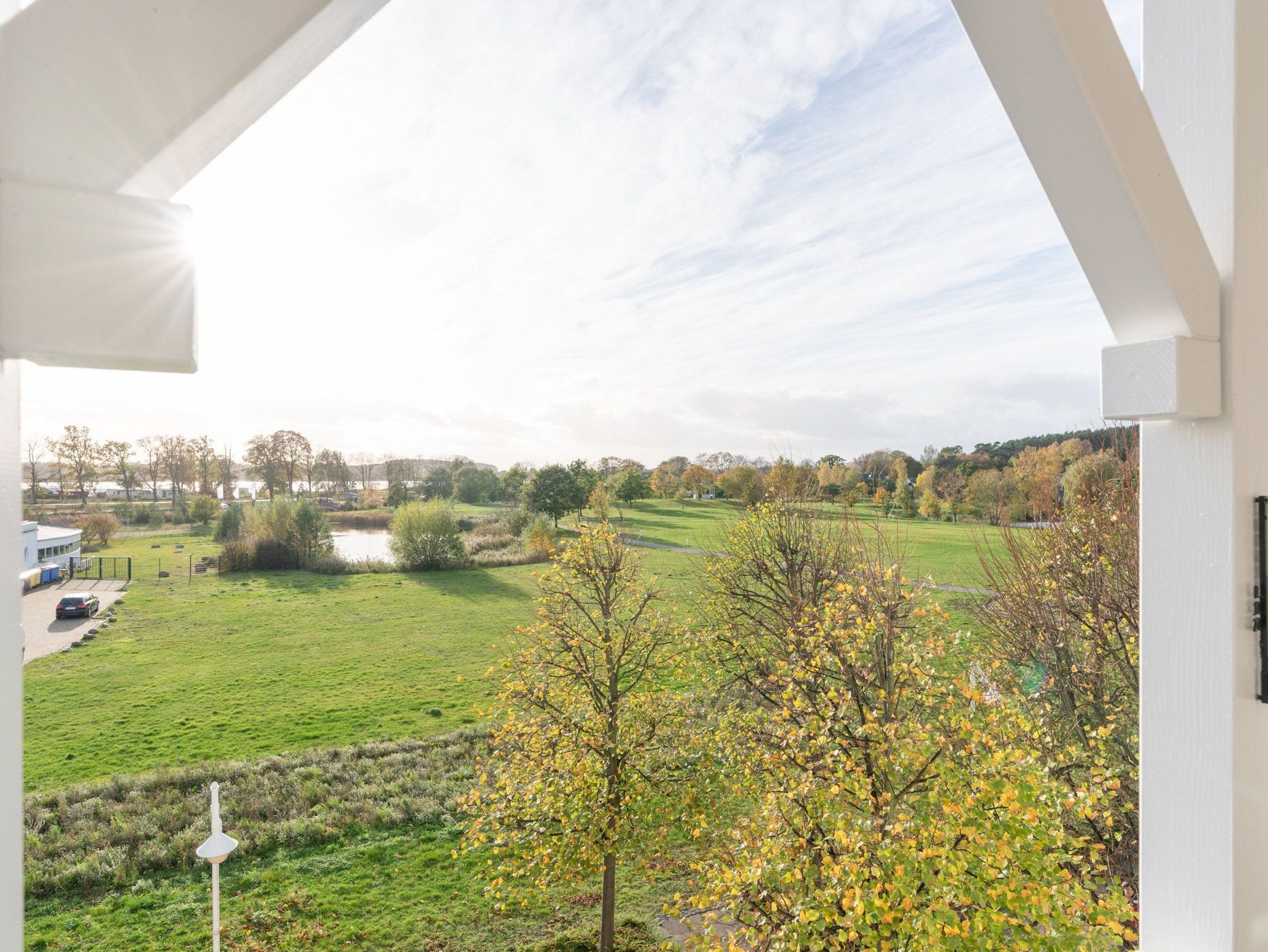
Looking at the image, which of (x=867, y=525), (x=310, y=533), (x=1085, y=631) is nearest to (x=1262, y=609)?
(x=1085, y=631)

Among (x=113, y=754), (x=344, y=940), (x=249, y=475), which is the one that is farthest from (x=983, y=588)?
(x=113, y=754)

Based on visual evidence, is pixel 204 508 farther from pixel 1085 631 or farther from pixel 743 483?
pixel 1085 631

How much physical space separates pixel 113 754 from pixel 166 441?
219 centimetres

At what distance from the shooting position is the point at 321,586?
572 cm

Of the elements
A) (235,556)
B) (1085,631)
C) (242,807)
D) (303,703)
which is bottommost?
(242,807)

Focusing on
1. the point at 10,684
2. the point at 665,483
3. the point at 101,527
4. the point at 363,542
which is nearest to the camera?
the point at 10,684

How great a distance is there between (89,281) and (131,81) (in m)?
0.06

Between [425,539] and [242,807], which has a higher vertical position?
[425,539]

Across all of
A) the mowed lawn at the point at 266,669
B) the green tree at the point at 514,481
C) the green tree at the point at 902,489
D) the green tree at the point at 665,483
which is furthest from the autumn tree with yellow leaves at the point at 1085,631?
the green tree at the point at 514,481

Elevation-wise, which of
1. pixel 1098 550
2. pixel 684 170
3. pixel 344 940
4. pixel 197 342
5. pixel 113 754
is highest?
pixel 684 170

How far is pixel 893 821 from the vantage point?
1844 millimetres

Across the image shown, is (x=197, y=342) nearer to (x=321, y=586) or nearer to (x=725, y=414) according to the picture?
(x=321, y=586)

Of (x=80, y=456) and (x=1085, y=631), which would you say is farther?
(x=80, y=456)

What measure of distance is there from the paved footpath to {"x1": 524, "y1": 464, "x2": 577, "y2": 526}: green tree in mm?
3275
